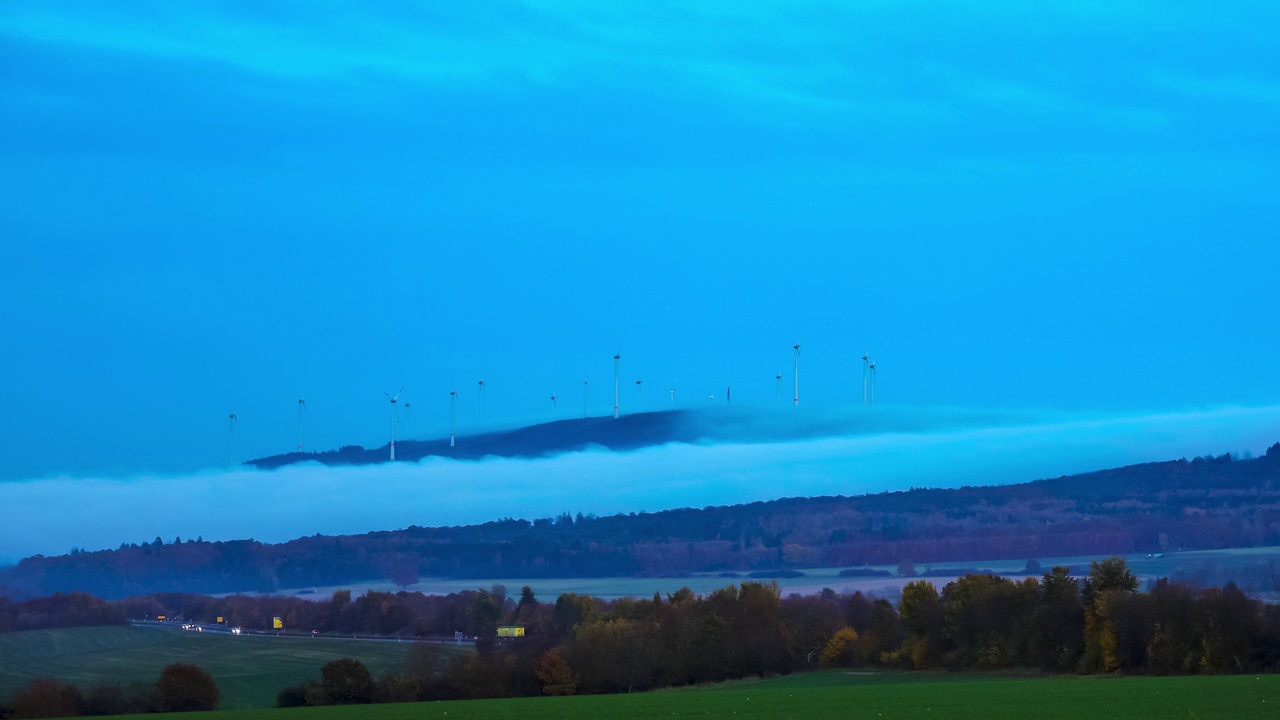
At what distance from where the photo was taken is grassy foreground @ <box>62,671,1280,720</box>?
52.9 m

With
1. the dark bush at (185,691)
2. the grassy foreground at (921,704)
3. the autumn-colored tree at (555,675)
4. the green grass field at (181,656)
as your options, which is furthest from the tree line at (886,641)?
the grassy foreground at (921,704)

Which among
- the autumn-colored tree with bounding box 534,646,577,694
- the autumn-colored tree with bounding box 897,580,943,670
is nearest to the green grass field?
the autumn-colored tree with bounding box 534,646,577,694

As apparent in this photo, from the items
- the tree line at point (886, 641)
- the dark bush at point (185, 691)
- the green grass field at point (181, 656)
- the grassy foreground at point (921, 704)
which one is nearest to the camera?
the grassy foreground at point (921, 704)

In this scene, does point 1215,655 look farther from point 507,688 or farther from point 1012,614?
point 507,688

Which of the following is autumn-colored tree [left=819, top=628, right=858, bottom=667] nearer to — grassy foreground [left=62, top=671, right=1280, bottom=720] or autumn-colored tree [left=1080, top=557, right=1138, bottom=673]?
autumn-colored tree [left=1080, top=557, right=1138, bottom=673]

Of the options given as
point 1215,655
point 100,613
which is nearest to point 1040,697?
point 1215,655

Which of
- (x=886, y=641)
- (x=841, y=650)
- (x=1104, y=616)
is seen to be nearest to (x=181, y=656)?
(x=841, y=650)

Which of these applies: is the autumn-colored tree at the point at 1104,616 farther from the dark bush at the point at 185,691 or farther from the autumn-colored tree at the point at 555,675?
the dark bush at the point at 185,691

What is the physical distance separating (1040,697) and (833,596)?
9883 cm

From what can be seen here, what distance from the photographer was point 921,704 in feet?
197

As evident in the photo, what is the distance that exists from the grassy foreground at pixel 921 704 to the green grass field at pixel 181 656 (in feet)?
130

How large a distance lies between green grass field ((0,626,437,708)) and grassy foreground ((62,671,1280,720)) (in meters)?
39.5

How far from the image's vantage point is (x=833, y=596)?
524ft

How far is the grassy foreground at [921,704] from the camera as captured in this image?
173 feet
